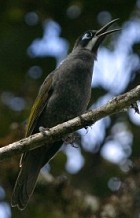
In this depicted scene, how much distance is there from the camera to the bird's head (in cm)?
831

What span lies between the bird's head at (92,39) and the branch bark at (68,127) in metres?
1.70

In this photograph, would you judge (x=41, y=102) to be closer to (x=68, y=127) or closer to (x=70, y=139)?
(x=70, y=139)

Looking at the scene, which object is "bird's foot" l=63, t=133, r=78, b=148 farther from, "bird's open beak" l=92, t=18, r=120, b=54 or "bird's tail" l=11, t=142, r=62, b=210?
"bird's open beak" l=92, t=18, r=120, b=54

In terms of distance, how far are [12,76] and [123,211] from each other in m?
2.00

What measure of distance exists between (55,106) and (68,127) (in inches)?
40.5

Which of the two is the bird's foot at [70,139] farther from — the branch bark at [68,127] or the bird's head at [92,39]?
the bird's head at [92,39]

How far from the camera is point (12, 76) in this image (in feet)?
29.6

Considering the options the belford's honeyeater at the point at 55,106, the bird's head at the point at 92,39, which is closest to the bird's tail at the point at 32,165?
the belford's honeyeater at the point at 55,106

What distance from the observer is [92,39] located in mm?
8391

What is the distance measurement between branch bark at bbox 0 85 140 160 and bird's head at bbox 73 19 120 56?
1.70 metres

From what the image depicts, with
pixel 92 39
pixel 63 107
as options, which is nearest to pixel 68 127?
pixel 63 107

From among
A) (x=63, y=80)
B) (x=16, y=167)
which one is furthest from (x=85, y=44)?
(x=16, y=167)

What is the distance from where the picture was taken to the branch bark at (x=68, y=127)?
258 inches

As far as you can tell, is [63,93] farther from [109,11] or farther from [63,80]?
[109,11]
